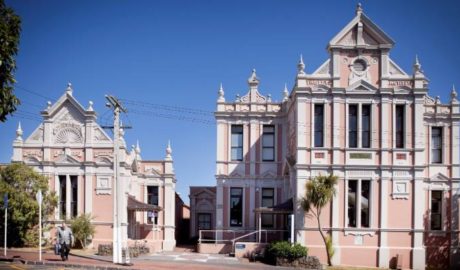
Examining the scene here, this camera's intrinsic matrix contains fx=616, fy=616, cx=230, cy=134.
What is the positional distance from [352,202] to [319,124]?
4880 millimetres

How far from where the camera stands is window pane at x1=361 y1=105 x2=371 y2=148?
117 feet

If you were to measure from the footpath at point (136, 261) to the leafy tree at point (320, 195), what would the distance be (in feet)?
13.2

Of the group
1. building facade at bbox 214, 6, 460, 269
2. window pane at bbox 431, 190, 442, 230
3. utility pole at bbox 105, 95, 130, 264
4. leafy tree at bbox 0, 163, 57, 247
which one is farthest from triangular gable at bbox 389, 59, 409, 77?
leafy tree at bbox 0, 163, 57, 247

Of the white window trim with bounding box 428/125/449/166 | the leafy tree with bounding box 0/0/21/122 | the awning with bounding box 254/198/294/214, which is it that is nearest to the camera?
the leafy tree with bounding box 0/0/21/122

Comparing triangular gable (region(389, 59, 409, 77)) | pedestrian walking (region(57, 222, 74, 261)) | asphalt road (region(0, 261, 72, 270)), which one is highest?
triangular gable (region(389, 59, 409, 77))

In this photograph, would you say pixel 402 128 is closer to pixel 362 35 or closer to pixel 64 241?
pixel 362 35

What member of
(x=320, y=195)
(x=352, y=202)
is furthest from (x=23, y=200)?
(x=352, y=202)

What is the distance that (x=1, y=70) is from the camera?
17891 millimetres

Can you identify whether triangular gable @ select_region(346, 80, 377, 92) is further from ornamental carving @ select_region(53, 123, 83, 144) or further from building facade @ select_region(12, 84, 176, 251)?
ornamental carving @ select_region(53, 123, 83, 144)

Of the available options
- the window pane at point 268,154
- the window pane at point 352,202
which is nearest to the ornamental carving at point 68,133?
the window pane at point 268,154

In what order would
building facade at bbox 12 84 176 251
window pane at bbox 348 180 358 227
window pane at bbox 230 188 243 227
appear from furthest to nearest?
window pane at bbox 230 188 243 227
building facade at bbox 12 84 176 251
window pane at bbox 348 180 358 227

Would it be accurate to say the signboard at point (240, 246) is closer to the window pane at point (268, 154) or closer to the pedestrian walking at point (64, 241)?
the window pane at point (268, 154)

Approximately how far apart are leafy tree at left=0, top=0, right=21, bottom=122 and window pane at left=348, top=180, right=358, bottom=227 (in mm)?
22022

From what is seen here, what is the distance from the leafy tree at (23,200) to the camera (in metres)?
34.7
